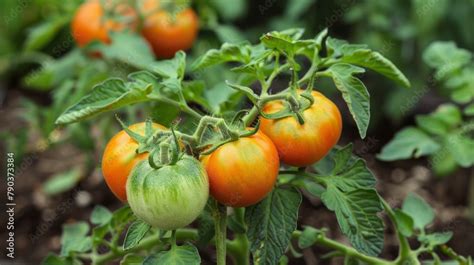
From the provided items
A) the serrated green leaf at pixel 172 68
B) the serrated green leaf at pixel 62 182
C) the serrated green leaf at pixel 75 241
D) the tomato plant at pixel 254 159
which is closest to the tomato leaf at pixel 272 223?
the tomato plant at pixel 254 159

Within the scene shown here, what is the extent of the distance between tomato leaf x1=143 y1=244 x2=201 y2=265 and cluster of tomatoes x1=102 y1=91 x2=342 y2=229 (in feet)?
0.20

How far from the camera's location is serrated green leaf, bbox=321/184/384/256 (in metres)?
1.01

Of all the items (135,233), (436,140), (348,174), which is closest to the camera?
(135,233)

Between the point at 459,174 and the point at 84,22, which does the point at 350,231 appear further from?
the point at 459,174

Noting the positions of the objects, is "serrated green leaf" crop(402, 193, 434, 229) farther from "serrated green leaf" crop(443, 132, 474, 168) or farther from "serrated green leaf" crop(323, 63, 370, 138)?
"serrated green leaf" crop(323, 63, 370, 138)

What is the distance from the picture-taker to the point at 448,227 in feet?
6.66

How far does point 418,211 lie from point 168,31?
3.28 ft

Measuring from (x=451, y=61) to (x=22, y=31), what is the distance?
2343 millimetres

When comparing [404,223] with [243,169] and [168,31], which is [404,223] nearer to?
[243,169]

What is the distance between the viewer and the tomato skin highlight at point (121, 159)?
0.96 meters

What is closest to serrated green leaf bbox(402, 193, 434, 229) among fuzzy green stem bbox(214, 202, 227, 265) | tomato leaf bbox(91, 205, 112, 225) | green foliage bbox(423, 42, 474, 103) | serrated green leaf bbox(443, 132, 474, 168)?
serrated green leaf bbox(443, 132, 474, 168)

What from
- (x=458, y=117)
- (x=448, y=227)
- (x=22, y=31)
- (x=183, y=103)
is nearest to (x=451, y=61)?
(x=458, y=117)

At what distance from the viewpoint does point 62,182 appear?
2.48m

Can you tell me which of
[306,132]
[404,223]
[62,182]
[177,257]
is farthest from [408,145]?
[62,182]
